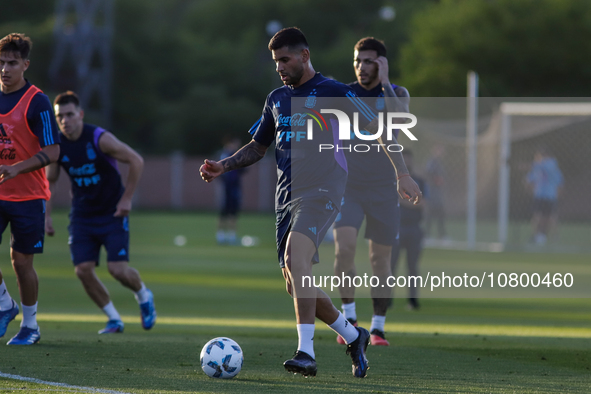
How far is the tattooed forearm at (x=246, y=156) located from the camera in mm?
6359

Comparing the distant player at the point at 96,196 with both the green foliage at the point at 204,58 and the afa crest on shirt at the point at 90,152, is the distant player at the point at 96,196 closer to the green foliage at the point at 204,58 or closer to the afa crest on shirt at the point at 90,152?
the afa crest on shirt at the point at 90,152

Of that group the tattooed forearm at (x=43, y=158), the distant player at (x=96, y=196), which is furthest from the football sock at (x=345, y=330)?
the distant player at (x=96, y=196)

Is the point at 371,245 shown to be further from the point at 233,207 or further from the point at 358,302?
the point at 233,207

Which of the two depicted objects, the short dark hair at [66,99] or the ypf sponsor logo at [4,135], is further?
the short dark hair at [66,99]

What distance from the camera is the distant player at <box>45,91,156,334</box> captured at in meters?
8.44

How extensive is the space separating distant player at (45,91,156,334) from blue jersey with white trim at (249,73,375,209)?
2752 mm

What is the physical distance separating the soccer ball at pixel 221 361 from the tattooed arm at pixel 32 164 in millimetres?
2087

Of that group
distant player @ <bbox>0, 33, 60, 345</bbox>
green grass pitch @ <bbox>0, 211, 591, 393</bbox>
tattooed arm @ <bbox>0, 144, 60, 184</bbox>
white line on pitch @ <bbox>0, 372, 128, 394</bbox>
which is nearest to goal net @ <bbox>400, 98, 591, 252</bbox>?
green grass pitch @ <bbox>0, 211, 591, 393</bbox>

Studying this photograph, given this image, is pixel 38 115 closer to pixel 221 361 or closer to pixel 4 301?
pixel 4 301

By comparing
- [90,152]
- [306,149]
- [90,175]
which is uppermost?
[306,149]

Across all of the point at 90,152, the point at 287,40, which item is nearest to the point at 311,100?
the point at 287,40

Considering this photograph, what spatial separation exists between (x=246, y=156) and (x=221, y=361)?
1.48 meters

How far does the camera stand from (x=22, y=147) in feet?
23.6

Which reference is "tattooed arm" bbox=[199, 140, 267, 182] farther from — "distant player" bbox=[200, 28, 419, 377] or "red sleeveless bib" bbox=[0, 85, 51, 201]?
"red sleeveless bib" bbox=[0, 85, 51, 201]
